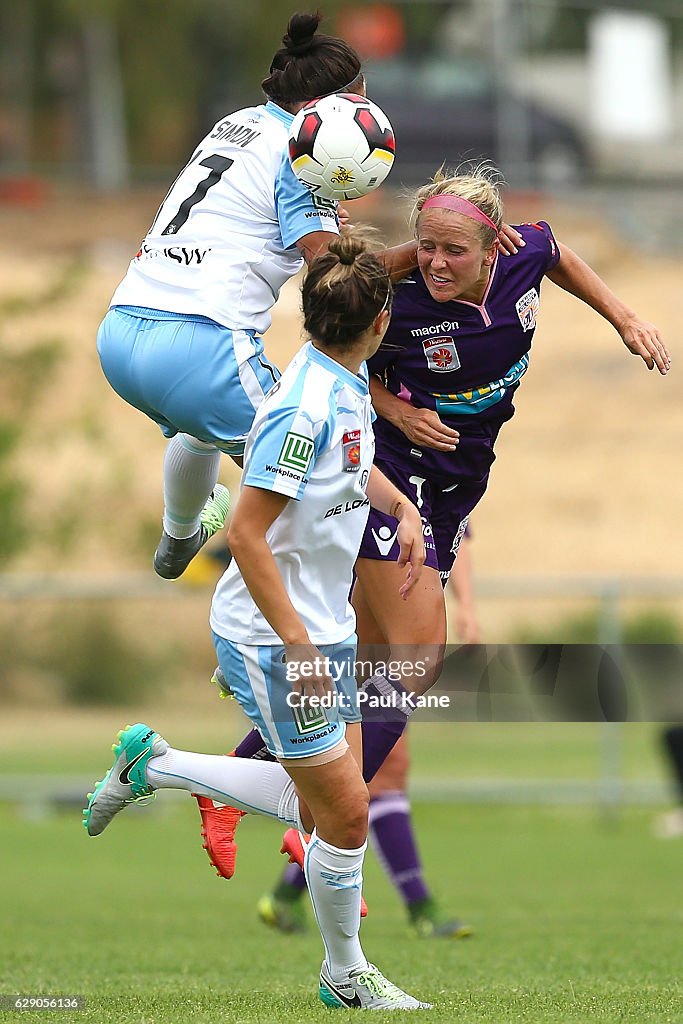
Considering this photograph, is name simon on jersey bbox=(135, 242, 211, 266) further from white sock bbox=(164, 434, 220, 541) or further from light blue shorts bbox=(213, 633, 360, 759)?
light blue shorts bbox=(213, 633, 360, 759)

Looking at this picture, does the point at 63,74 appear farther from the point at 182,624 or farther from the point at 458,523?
the point at 458,523

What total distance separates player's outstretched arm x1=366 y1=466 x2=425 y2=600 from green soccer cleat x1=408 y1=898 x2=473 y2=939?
2905mm

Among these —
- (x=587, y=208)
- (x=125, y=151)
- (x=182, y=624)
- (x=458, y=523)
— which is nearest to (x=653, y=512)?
(x=587, y=208)

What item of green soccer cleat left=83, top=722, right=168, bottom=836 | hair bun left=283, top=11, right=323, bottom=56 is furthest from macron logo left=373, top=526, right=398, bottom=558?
hair bun left=283, top=11, right=323, bottom=56

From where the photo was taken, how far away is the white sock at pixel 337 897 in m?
4.96

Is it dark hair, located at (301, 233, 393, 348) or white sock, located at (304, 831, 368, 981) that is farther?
white sock, located at (304, 831, 368, 981)

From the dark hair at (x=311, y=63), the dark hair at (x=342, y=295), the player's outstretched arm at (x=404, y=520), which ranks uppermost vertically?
the dark hair at (x=311, y=63)

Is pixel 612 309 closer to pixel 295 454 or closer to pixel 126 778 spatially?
pixel 295 454

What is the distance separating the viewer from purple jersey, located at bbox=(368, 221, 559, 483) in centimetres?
577

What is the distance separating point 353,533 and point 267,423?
420 millimetres

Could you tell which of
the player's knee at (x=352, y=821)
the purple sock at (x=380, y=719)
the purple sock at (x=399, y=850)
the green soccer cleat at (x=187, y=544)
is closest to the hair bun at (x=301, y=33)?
the green soccer cleat at (x=187, y=544)

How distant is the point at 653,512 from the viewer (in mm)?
26906
